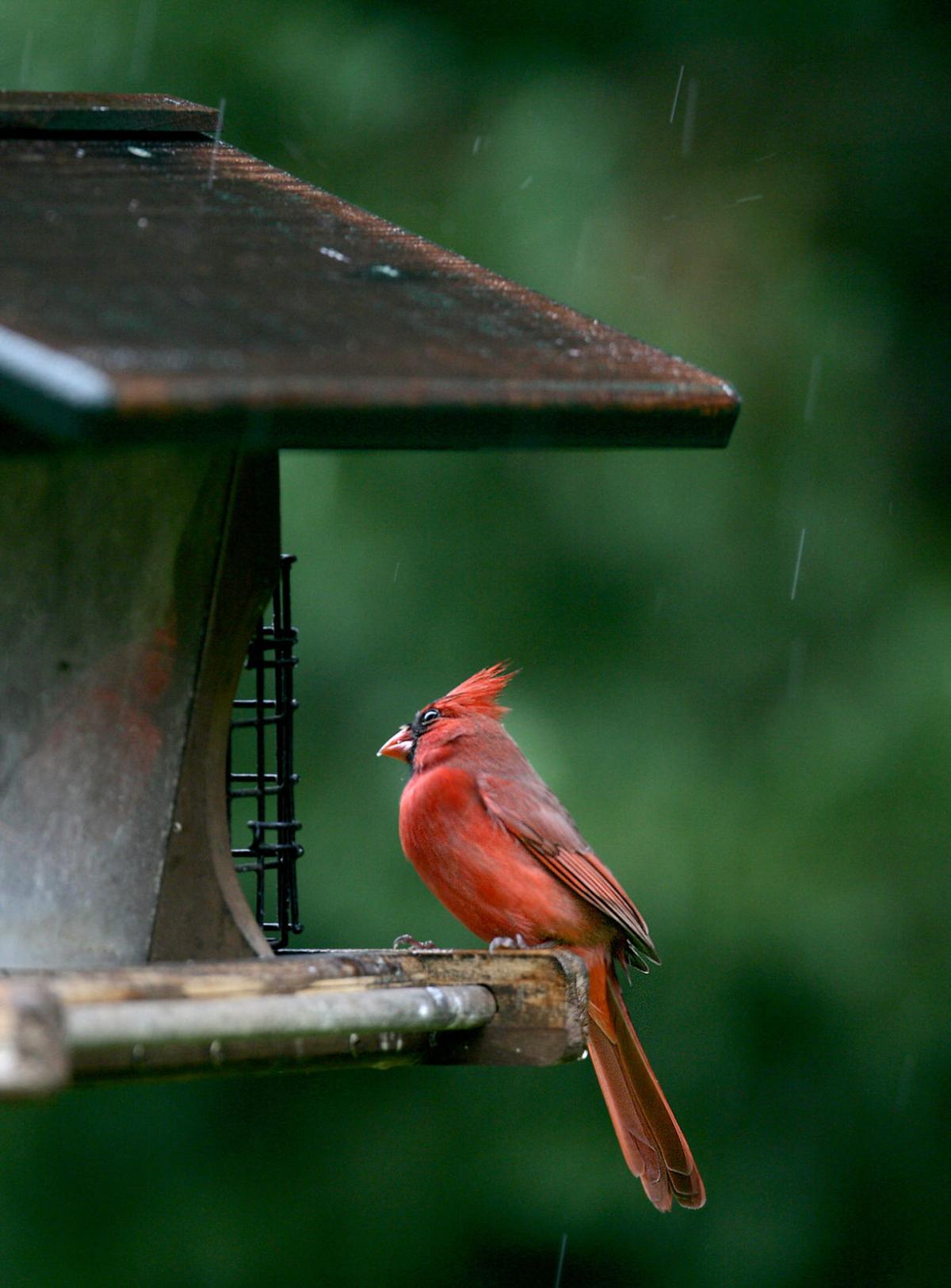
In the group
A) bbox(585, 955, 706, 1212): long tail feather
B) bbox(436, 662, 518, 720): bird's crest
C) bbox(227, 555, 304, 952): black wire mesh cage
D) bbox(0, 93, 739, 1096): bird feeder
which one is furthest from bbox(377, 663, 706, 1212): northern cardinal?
bbox(0, 93, 739, 1096): bird feeder

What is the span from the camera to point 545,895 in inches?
150

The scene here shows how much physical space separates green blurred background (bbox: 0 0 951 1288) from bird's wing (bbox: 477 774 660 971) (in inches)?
44.9

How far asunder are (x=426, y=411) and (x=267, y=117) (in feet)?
11.5

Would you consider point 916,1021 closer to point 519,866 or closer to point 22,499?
point 519,866

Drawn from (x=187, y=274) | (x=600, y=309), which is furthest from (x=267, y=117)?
(x=187, y=274)

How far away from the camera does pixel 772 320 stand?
5.73 meters

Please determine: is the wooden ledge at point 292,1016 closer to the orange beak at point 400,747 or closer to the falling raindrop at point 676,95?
the orange beak at point 400,747

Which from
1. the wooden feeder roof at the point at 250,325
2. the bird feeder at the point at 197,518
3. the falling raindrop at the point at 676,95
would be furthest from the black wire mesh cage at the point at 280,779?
the falling raindrop at the point at 676,95

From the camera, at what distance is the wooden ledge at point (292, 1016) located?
72.7 inches

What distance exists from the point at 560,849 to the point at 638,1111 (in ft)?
1.86

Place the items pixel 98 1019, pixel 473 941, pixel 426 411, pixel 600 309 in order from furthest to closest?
pixel 600 309
pixel 473 941
pixel 426 411
pixel 98 1019

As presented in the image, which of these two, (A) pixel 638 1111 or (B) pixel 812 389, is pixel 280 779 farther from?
(B) pixel 812 389

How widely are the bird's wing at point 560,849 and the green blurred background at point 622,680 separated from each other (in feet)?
3.74

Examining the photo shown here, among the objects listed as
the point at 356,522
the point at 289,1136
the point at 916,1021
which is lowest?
the point at 289,1136
